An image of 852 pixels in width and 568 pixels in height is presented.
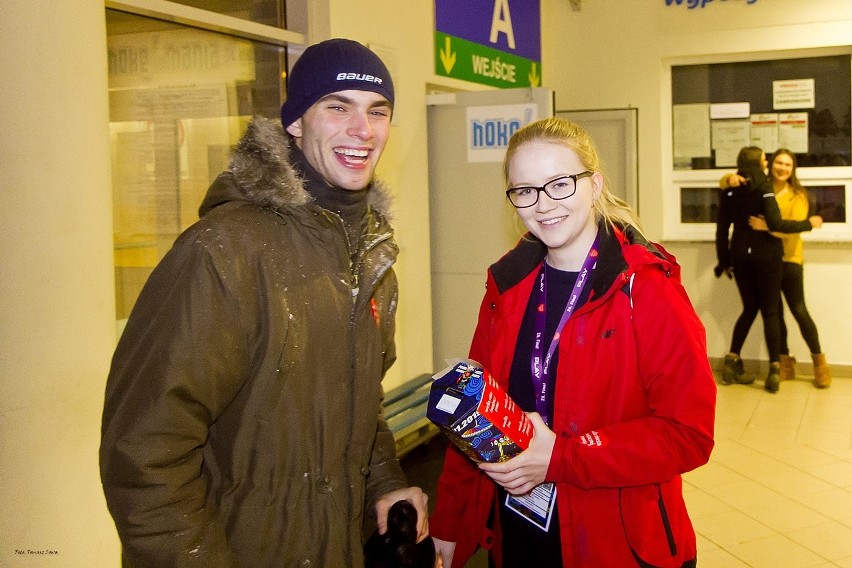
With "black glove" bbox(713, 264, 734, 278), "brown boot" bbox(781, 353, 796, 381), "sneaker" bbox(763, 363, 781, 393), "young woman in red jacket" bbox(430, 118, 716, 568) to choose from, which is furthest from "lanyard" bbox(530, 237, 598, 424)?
"brown boot" bbox(781, 353, 796, 381)

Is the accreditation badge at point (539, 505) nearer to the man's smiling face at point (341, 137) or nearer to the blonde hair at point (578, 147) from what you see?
the blonde hair at point (578, 147)

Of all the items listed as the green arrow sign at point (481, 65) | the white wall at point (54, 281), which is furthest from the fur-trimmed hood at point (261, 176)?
the green arrow sign at point (481, 65)

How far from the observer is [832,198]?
7629mm

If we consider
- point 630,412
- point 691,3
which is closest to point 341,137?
point 630,412

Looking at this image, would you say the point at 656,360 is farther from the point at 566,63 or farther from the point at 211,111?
the point at 566,63

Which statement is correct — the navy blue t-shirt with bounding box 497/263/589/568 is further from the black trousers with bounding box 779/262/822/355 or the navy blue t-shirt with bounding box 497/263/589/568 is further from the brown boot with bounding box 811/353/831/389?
the brown boot with bounding box 811/353/831/389

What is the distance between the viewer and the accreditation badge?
1866mm

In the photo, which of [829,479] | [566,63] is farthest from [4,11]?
[566,63]

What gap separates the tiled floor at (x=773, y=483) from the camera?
4.06 meters

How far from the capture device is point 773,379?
7.07m

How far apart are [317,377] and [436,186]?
3.96 metres

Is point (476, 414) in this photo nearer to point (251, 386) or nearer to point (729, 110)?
point (251, 386)

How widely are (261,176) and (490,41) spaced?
A: 511 centimetres

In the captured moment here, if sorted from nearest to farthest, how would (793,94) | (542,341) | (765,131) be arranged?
(542,341) → (793,94) → (765,131)
